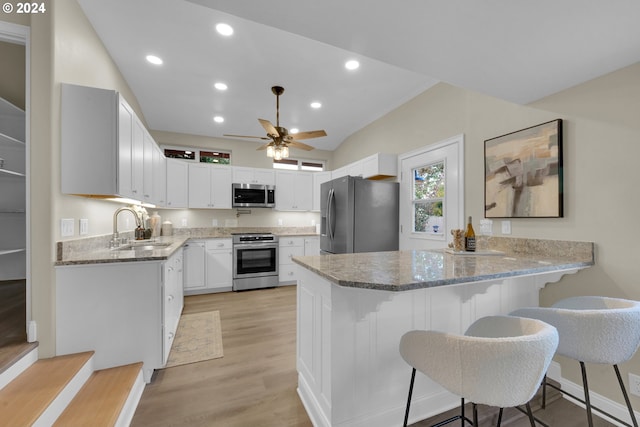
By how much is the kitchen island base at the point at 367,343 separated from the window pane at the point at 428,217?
1.36m

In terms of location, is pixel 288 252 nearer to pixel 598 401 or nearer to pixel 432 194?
pixel 432 194

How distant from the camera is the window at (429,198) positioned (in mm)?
3084

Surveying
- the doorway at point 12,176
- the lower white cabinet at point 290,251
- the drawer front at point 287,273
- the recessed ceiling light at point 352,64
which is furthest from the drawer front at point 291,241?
the doorway at point 12,176

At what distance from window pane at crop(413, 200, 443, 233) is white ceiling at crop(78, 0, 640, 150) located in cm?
141

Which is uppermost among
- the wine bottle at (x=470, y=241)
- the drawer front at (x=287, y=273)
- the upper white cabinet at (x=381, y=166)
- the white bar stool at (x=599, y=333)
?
the upper white cabinet at (x=381, y=166)

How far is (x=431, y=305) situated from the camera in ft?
5.37

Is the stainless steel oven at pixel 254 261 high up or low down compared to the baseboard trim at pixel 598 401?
up

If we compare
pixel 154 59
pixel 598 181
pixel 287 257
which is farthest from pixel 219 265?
pixel 598 181

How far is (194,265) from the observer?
418 cm

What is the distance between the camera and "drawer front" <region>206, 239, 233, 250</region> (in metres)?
4.34

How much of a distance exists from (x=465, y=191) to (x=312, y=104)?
231cm

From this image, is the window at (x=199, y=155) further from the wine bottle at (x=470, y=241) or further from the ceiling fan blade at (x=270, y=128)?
the wine bottle at (x=470, y=241)

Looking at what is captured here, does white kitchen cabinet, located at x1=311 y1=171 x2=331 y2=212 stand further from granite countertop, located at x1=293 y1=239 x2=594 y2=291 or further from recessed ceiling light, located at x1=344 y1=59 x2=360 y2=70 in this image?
granite countertop, located at x1=293 y1=239 x2=594 y2=291

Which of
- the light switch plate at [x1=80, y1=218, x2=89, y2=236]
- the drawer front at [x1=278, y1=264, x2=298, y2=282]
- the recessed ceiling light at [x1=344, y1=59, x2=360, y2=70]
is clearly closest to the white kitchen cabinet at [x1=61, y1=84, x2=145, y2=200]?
the light switch plate at [x1=80, y1=218, x2=89, y2=236]
